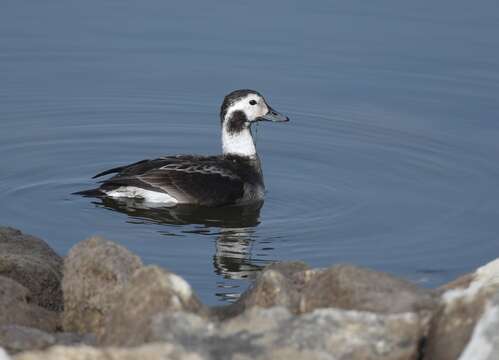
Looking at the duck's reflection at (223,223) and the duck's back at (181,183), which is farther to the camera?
the duck's back at (181,183)

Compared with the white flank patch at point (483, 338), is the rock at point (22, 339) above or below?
below

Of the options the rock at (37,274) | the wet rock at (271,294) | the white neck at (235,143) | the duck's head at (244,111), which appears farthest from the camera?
the white neck at (235,143)

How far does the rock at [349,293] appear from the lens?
18.2 feet

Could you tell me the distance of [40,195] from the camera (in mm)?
11508

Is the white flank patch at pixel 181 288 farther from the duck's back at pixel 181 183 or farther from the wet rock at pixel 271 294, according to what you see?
the duck's back at pixel 181 183

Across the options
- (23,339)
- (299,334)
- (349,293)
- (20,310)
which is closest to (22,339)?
(23,339)

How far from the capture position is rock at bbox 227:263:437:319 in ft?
18.2

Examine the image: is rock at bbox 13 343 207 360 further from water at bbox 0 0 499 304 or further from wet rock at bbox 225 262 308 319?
water at bbox 0 0 499 304

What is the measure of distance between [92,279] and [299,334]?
177 cm

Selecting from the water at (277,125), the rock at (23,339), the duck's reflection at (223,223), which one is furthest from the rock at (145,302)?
the duck's reflection at (223,223)

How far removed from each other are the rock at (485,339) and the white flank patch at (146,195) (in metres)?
6.77

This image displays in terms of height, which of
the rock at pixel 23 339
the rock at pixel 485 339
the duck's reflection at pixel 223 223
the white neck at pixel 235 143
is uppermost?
the white neck at pixel 235 143

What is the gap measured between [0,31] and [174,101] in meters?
2.98

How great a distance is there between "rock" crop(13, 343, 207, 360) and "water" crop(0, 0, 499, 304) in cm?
396
